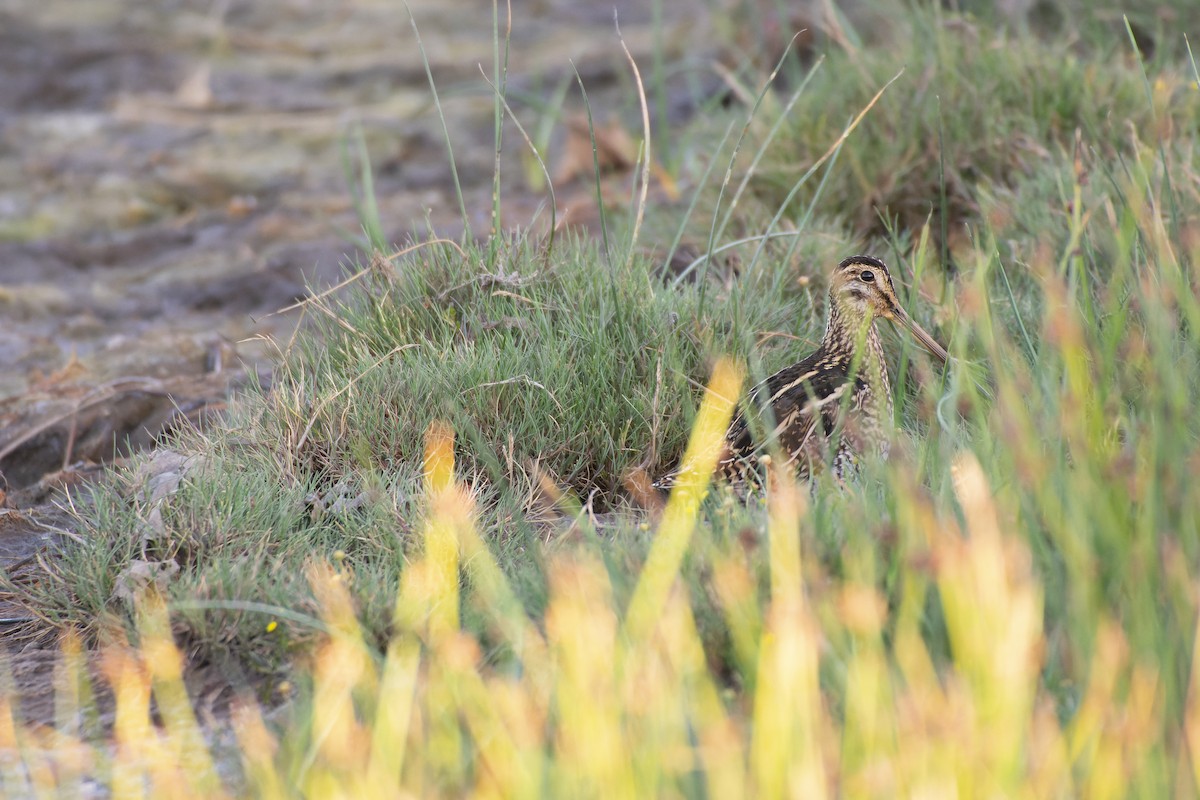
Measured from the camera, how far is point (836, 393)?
3.81m

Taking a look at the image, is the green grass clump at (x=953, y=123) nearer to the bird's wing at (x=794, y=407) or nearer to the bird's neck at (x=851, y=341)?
the bird's neck at (x=851, y=341)

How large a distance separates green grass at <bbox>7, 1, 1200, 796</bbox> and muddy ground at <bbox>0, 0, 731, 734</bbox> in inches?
15.0

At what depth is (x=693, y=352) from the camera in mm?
4148

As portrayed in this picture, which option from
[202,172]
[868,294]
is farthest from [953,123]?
[202,172]

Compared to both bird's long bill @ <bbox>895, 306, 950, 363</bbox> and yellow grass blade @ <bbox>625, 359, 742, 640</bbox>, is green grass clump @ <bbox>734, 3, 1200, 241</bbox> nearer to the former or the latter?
bird's long bill @ <bbox>895, 306, 950, 363</bbox>

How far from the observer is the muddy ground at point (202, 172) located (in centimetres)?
486

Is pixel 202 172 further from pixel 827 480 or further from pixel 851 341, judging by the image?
pixel 827 480

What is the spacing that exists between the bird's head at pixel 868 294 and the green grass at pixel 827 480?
0.11 meters

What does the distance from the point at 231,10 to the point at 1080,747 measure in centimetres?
1114

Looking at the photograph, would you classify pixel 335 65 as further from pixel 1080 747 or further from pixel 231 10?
pixel 1080 747

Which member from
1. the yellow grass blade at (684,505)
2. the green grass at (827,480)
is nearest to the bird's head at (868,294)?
the green grass at (827,480)

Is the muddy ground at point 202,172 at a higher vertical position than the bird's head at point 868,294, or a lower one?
lower

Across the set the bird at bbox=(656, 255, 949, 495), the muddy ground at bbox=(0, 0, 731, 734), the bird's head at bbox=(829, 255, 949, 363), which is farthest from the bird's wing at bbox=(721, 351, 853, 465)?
the muddy ground at bbox=(0, 0, 731, 734)

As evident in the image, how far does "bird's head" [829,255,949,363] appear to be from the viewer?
13.3ft
